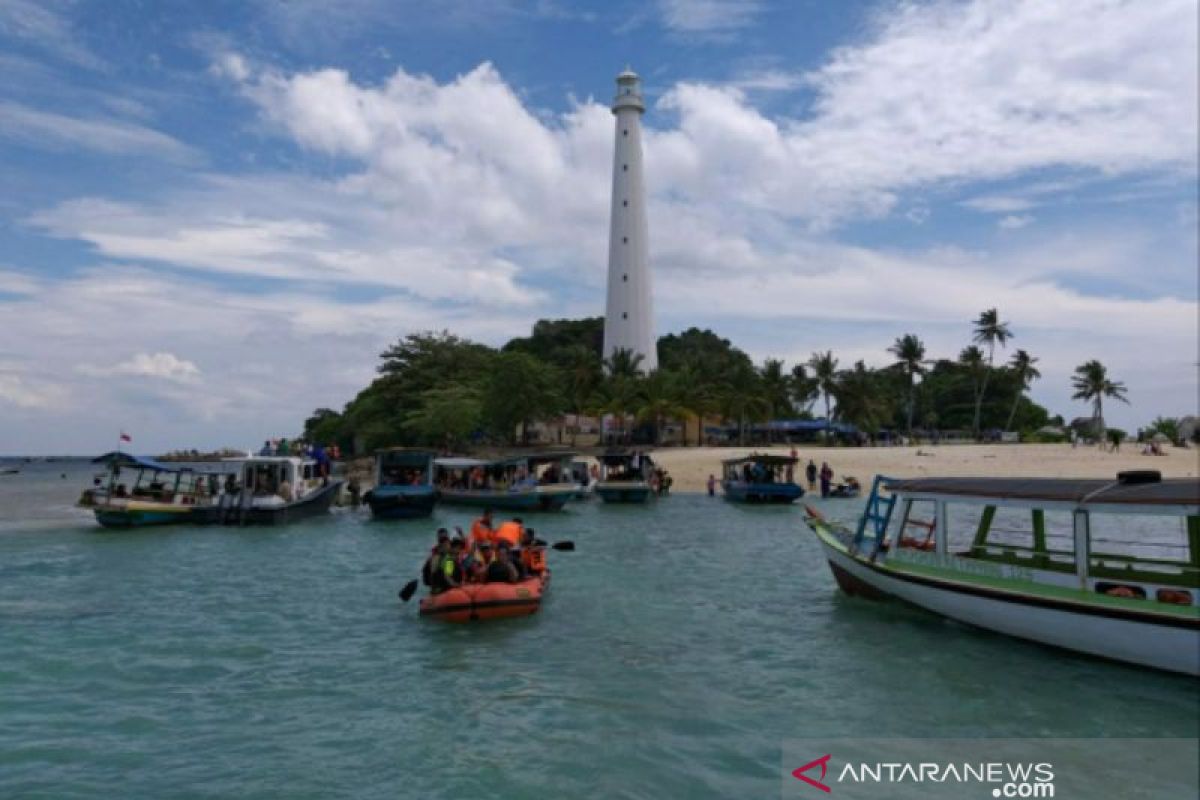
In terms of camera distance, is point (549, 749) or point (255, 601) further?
point (255, 601)

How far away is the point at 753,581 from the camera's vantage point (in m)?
22.2

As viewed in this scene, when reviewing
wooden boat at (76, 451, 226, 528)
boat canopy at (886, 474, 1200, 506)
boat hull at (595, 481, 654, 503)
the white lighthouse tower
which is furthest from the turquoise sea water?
the white lighthouse tower

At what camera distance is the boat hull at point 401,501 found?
37.5 m

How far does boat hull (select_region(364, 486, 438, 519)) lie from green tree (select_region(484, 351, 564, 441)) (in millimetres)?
29985

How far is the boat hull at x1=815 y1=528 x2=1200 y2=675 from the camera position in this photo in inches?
490

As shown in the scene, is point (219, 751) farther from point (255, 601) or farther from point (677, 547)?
point (677, 547)

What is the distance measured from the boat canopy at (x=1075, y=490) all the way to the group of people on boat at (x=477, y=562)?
7.74 metres

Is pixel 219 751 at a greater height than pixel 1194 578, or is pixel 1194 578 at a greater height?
pixel 1194 578

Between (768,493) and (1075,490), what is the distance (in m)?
31.3

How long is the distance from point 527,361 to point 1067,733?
198ft

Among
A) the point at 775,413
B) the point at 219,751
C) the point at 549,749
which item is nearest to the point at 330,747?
the point at 219,751

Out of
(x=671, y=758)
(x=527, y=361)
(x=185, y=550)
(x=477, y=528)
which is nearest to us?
(x=671, y=758)

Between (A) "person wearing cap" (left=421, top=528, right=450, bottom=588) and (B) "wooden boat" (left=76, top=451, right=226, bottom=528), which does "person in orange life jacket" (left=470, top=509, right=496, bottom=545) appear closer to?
(A) "person wearing cap" (left=421, top=528, right=450, bottom=588)

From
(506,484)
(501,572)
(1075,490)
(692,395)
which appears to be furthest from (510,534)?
(692,395)
